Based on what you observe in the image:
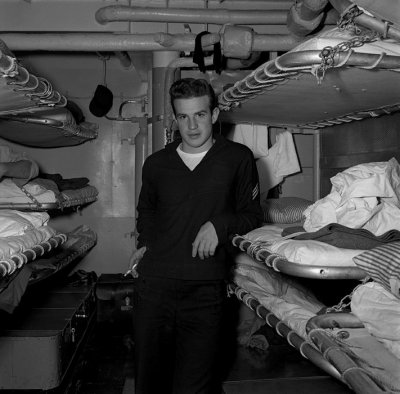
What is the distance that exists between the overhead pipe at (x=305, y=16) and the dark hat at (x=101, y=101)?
91.2 inches

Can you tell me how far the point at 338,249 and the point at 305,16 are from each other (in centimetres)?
204

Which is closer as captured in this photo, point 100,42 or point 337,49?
point 337,49

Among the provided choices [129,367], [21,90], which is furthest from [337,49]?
[129,367]

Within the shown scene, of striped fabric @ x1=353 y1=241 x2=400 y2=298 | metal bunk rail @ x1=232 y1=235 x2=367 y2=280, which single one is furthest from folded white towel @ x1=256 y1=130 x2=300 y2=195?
striped fabric @ x1=353 y1=241 x2=400 y2=298

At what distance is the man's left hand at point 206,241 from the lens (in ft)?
7.93

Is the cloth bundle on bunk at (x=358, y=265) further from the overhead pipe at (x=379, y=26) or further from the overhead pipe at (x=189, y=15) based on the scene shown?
the overhead pipe at (x=189, y=15)

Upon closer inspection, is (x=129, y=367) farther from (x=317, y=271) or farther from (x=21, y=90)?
(x=317, y=271)

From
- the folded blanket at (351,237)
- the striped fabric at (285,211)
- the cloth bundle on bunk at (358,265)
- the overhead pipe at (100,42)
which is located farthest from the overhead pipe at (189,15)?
the folded blanket at (351,237)

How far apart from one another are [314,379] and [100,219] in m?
3.32

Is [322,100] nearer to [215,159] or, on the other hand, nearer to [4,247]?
[215,159]

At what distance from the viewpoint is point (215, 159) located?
2602 mm

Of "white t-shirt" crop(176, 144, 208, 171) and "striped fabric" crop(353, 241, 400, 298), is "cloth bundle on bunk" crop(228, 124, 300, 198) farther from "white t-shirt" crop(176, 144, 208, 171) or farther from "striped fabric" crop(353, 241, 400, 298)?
"striped fabric" crop(353, 241, 400, 298)

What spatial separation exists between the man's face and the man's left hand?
438 millimetres

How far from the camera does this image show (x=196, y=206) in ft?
8.43
